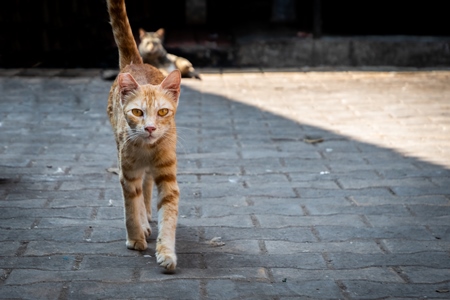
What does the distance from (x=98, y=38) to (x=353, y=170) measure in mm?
6581

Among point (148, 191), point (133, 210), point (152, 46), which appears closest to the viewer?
point (133, 210)

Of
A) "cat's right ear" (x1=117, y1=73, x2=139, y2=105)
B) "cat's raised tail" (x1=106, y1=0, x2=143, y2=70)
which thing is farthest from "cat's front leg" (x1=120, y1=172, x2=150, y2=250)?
"cat's raised tail" (x1=106, y1=0, x2=143, y2=70)

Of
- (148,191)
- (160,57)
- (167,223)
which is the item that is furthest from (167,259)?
(160,57)

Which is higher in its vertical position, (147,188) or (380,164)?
(147,188)

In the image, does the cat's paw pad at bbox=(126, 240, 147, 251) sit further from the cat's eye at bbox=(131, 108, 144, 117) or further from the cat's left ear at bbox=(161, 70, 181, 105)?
the cat's left ear at bbox=(161, 70, 181, 105)

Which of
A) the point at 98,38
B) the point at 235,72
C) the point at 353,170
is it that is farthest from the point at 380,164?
the point at 98,38

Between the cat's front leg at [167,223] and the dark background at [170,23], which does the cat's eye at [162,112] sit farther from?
the dark background at [170,23]

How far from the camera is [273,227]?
184 inches

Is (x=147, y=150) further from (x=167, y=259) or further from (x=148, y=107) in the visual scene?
(x=167, y=259)

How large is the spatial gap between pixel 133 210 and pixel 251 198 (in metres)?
1.23

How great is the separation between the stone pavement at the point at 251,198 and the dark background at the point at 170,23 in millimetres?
1776

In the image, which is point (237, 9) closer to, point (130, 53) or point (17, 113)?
point (17, 113)

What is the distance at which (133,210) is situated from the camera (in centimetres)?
431

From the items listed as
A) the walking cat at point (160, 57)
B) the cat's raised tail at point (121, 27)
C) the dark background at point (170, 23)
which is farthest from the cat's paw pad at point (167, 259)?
the dark background at point (170, 23)
